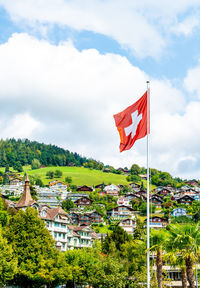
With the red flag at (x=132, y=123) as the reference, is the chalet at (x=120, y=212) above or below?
above

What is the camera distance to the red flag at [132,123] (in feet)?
83.3

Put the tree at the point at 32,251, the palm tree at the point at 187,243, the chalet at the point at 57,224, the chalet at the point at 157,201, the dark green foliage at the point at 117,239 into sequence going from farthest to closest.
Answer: the chalet at the point at 157,201 < the chalet at the point at 57,224 < the dark green foliage at the point at 117,239 < the tree at the point at 32,251 < the palm tree at the point at 187,243

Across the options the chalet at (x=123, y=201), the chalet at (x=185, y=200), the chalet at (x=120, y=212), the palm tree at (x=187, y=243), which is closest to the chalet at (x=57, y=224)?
the palm tree at (x=187, y=243)

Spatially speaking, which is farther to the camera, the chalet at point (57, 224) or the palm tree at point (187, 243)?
the chalet at point (57, 224)

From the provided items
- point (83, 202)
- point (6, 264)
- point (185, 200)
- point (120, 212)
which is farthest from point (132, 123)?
point (185, 200)

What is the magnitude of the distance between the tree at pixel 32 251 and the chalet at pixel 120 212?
112 m

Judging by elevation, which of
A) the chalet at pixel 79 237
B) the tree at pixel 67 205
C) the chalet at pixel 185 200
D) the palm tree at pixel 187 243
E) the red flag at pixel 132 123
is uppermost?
the chalet at pixel 185 200

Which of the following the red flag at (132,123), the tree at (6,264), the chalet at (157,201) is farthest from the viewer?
the chalet at (157,201)

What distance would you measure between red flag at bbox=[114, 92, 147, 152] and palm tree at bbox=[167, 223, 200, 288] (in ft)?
40.3

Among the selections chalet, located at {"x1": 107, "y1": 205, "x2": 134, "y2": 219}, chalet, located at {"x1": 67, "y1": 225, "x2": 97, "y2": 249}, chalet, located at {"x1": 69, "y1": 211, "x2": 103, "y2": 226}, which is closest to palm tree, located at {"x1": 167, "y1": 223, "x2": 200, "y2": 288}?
chalet, located at {"x1": 67, "y1": 225, "x2": 97, "y2": 249}

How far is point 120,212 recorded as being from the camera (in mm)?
171750

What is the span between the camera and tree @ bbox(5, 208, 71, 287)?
5412 cm

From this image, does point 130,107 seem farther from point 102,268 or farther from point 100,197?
point 100,197

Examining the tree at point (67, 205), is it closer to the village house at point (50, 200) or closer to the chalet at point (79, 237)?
the village house at point (50, 200)
